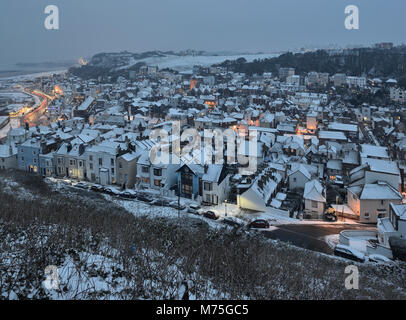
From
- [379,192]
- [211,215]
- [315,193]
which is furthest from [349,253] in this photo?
[211,215]

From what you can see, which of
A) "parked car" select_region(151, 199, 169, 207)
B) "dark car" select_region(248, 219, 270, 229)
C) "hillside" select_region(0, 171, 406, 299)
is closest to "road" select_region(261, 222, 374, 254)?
"dark car" select_region(248, 219, 270, 229)

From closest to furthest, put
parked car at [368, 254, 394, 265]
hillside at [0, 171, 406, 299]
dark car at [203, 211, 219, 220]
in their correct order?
1. hillside at [0, 171, 406, 299]
2. parked car at [368, 254, 394, 265]
3. dark car at [203, 211, 219, 220]

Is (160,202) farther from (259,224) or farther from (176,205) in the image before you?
(259,224)

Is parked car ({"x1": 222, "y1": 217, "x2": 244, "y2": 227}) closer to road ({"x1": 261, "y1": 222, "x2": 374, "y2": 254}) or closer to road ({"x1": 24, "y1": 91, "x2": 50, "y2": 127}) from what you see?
road ({"x1": 261, "y1": 222, "x2": 374, "y2": 254})

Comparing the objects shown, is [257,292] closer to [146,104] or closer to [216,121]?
[216,121]
